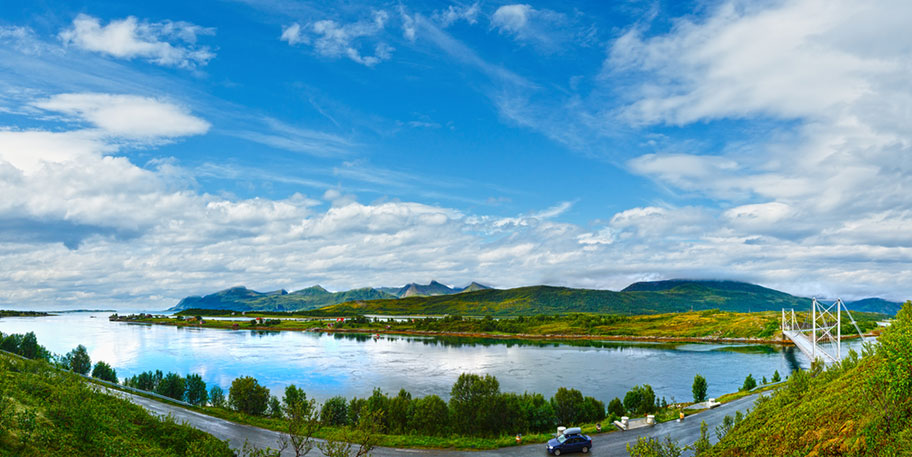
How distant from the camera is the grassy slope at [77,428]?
27922 mm

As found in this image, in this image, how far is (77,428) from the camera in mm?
31469

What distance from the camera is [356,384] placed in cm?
9744

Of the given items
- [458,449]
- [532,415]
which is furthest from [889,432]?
[532,415]

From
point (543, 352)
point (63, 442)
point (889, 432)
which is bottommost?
point (543, 352)

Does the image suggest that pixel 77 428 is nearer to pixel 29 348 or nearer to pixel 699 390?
pixel 699 390

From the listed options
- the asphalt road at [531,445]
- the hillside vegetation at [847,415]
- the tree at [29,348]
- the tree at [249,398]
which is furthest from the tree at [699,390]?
the tree at [29,348]

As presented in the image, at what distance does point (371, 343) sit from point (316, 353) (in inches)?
1293

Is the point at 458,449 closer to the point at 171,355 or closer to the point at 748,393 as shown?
the point at 748,393

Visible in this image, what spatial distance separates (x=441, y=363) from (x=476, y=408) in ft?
221

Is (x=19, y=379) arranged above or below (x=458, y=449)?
above

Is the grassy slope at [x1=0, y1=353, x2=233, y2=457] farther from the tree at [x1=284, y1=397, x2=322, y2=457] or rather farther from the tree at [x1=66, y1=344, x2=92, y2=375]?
the tree at [x1=66, y1=344, x2=92, y2=375]

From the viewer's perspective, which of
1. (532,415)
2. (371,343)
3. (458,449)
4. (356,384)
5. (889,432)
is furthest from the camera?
(371,343)

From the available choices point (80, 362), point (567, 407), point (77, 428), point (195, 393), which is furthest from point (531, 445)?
point (80, 362)

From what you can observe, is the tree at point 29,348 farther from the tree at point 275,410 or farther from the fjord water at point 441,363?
the tree at point 275,410
